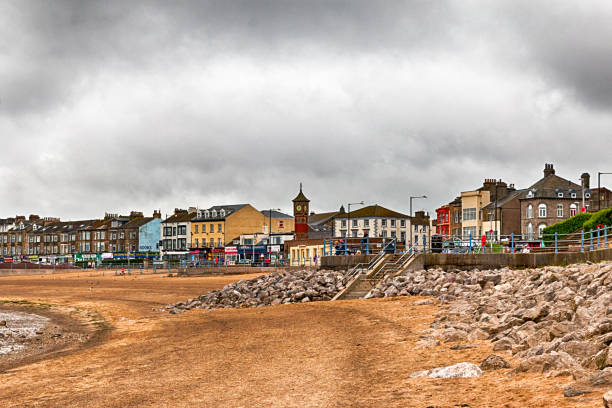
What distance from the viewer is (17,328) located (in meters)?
24.9

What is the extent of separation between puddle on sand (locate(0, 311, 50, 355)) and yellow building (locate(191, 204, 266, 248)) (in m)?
85.7

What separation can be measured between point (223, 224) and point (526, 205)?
175 feet

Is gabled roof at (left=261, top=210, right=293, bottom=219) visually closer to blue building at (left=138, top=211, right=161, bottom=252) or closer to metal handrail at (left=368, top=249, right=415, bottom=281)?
blue building at (left=138, top=211, right=161, bottom=252)

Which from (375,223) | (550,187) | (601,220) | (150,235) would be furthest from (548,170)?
(150,235)

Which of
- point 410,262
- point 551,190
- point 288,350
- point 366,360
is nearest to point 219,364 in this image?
point 288,350

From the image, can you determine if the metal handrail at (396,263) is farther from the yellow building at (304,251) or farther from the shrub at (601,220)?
the yellow building at (304,251)

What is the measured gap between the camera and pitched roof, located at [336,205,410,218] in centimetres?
11619

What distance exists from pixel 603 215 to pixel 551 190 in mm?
50727

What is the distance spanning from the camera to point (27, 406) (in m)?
11.3

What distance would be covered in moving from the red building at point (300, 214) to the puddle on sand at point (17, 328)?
216 feet

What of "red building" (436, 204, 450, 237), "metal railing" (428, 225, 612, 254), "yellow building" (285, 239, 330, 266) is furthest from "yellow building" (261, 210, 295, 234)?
"metal railing" (428, 225, 612, 254)

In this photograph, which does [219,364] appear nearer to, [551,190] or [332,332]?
[332,332]

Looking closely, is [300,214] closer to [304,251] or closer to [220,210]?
[304,251]

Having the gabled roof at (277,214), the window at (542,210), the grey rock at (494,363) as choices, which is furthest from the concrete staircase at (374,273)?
the gabled roof at (277,214)
